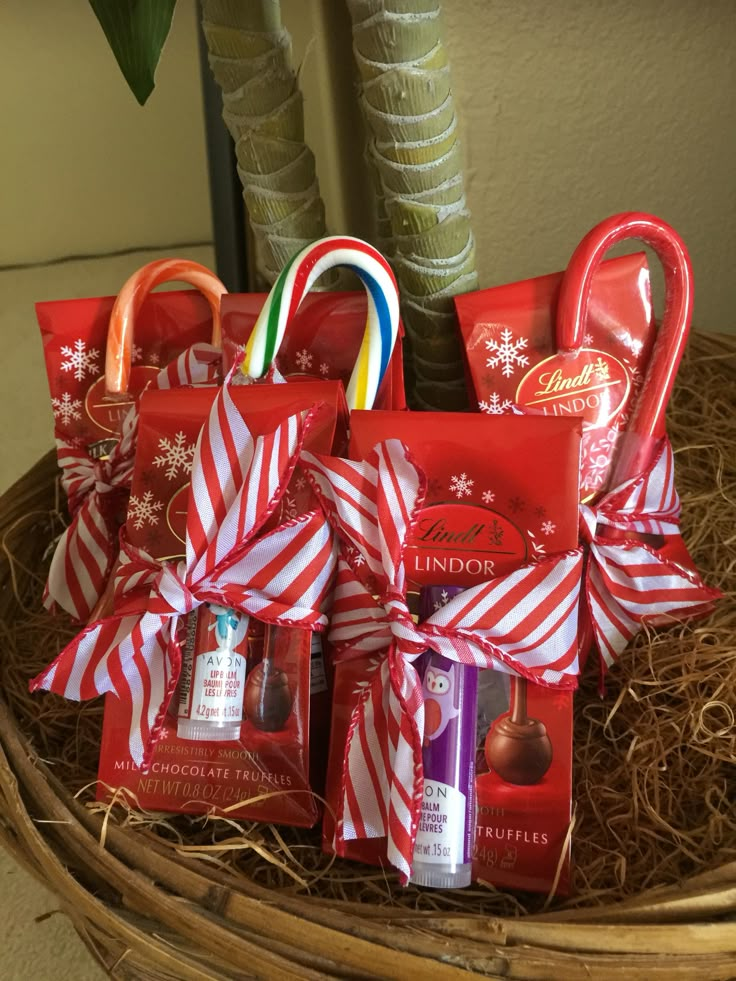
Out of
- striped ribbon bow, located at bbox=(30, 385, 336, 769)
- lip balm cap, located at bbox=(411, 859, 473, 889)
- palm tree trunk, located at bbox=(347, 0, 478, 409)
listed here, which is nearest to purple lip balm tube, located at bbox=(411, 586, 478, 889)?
lip balm cap, located at bbox=(411, 859, 473, 889)

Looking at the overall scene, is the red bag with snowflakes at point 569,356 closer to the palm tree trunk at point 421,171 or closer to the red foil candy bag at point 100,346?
the palm tree trunk at point 421,171

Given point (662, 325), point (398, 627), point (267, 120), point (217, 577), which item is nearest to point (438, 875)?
point (398, 627)

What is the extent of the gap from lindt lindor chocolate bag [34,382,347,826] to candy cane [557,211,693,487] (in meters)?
0.25

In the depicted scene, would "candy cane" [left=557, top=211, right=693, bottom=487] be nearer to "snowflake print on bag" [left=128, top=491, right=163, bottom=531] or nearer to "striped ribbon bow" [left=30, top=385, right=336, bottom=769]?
"striped ribbon bow" [left=30, top=385, right=336, bottom=769]

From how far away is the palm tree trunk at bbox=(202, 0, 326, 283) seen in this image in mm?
A: 836

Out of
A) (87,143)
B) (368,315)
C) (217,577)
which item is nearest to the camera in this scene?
(217,577)

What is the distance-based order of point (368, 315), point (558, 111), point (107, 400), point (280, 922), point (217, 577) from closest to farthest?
point (280, 922), point (217, 577), point (368, 315), point (107, 400), point (558, 111)

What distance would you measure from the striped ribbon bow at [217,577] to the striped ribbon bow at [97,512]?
151mm

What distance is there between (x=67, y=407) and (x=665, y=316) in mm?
652

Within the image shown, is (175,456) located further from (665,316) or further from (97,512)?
(665,316)

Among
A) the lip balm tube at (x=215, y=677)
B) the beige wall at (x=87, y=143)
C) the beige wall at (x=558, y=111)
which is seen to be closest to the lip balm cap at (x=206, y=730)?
the lip balm tube at (x=215, y=677)

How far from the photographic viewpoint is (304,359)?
94cm

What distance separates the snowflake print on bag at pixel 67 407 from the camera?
1006 mm

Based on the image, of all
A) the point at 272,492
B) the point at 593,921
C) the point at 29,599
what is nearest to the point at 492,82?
the point at 272,492
